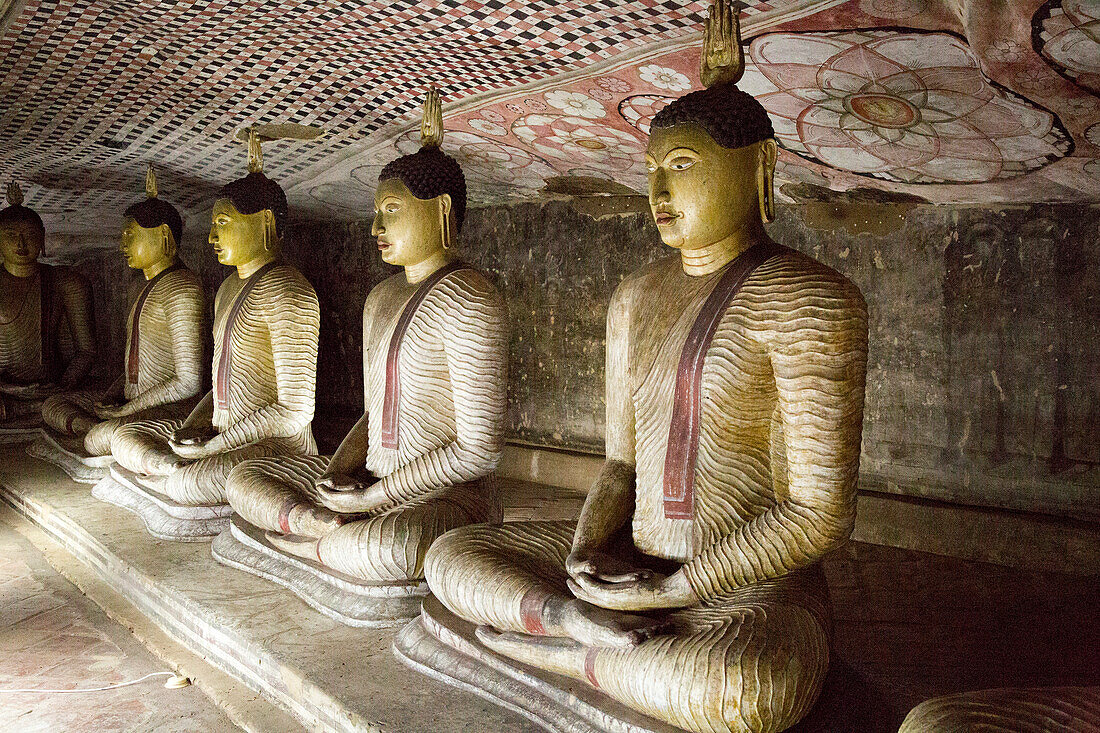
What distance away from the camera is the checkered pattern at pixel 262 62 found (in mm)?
3643

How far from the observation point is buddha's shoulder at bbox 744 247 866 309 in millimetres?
2648

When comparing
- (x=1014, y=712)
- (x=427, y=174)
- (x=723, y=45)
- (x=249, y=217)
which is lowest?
(x=1014, y=712)

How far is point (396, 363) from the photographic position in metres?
4.01

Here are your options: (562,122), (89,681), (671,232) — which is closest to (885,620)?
(671,232)

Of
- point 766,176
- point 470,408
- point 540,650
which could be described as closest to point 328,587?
point 470,408

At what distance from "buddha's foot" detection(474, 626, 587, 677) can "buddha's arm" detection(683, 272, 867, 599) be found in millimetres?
407

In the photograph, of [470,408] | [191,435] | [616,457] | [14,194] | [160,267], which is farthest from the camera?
[14,194]

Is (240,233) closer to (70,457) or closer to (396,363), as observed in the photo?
(396,363)

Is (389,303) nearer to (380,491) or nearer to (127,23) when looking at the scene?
(380,491)

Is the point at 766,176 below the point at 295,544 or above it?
above

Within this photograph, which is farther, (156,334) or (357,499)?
(156,334)

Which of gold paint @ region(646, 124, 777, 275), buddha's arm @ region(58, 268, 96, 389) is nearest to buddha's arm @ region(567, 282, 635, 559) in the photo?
gold paint @ region(646, 124, 777, 275)

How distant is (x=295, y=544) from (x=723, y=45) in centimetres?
260

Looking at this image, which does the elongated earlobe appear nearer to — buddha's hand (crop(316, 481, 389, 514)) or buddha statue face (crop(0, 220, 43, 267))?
buddha's hand (crop(316, 481, 389, 514))
